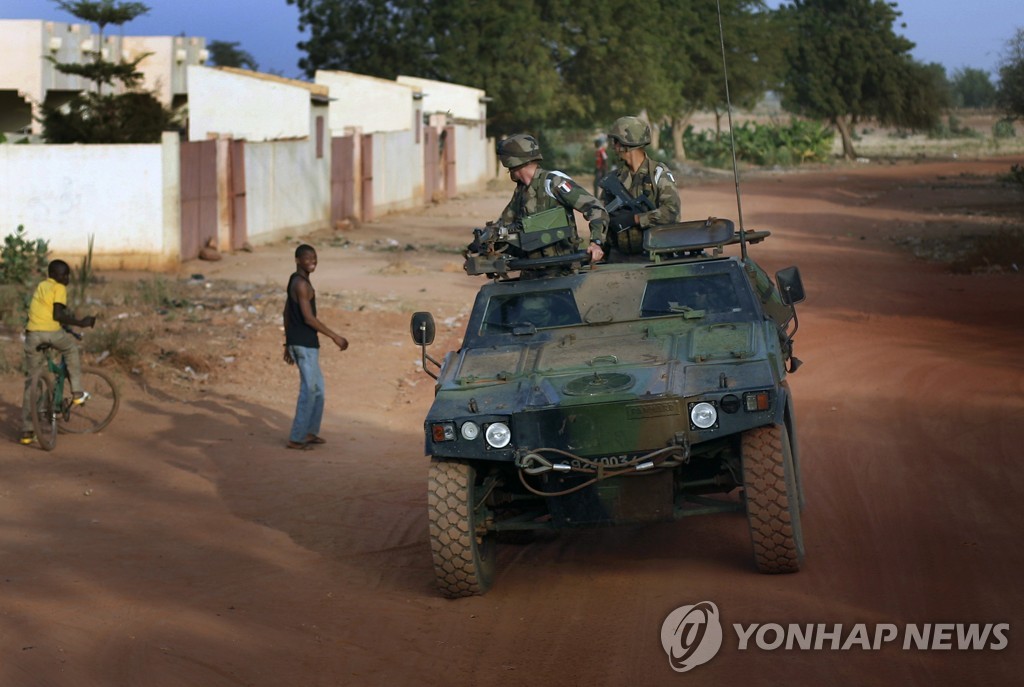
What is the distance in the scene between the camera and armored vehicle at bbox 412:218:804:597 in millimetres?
6703

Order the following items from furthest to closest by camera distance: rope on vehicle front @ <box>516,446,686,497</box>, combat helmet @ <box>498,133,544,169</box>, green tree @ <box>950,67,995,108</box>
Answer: green tree @ <box>950,67,995,108</box>
combat helmet @ <box>498,133,544,169</box>
rope on vehicle front @ <box>516,446,686,497</box>

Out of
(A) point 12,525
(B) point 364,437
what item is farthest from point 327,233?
(A) point 12,525

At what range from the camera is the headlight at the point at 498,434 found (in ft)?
22.6

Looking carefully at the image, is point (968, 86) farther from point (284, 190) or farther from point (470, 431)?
point (470, 431)

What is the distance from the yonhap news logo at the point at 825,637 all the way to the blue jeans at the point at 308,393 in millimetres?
5724

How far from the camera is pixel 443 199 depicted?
4638 centimetres

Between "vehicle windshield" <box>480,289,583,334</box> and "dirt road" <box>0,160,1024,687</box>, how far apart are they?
4.36ft

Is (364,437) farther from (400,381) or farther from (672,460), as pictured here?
(672,460)

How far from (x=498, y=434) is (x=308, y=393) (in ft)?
15.7

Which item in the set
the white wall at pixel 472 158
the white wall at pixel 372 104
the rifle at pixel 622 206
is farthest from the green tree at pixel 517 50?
the rifle at pixel 622 206

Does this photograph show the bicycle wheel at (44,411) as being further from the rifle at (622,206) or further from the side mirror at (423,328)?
the rifle at (622,206)

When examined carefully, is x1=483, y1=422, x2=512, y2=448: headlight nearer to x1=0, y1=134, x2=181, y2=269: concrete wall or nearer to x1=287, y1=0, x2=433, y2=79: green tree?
x1=0, y1=134, x2=181, y2=269: concrete wall

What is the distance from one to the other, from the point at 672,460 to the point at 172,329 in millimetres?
10948

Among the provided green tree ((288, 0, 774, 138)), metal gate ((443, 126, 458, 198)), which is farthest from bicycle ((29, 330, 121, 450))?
green tree ((288, 0, 774, 138))
